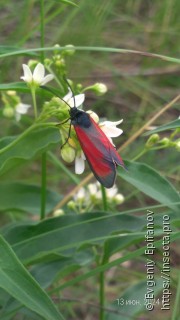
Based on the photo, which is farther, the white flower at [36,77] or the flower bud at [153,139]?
the flower bud at [153,139]

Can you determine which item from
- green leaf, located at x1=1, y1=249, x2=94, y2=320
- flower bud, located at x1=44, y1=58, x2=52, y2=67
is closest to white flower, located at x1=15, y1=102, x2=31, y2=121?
flower bud, located at x1=44, y1=58, x2=52, y2=67

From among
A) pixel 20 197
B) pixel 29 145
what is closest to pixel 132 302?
pixel 20 197

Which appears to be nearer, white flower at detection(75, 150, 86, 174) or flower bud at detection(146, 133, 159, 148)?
white flower at detection(75, 150, 86, 174)

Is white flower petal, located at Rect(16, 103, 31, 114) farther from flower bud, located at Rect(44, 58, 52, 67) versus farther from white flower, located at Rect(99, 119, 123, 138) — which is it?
white flower, located at Rect(99, 119, 123, 138)

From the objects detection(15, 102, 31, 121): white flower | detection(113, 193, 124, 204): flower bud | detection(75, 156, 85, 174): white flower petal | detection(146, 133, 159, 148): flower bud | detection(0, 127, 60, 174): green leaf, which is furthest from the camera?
detection(113, 193, 124, 204): flower bud

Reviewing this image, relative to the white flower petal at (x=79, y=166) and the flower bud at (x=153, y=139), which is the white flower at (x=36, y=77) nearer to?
the white flower petal at (x=79, y=166)

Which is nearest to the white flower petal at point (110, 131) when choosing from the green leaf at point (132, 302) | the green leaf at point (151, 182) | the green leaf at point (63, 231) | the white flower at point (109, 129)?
the white flower at point (109, 129)
